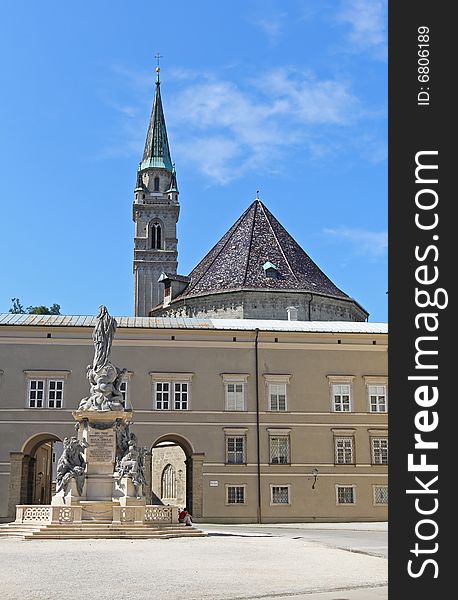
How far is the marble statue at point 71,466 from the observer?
26.7 m

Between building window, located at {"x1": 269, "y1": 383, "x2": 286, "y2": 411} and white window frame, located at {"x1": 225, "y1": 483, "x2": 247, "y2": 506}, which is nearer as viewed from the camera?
white window frame, located at {"x1": 225, "y1": 483, "x2": 247, "y2": 506}

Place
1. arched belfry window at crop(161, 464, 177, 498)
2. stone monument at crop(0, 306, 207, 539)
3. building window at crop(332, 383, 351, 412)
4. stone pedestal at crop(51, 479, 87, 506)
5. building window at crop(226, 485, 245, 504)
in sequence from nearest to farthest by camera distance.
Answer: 1. stone monument at crop(0, 306, 207, 539)
2. stone pedestal at crop(51, 479, 87, 506)
3. building window at crop(226, 485, 245, 504)
4. building window at crop(332, 383, 351, 412)
5. arched belfry window at crop(161, 464, 177, 498)

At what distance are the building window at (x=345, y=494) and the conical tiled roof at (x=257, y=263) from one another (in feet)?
73.9

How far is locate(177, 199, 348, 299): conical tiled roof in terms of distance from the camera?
6569 centimetres

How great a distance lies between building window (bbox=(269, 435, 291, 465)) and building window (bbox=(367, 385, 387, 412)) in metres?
4.78

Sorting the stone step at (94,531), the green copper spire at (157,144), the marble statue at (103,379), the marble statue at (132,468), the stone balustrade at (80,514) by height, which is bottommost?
the stone step at (94,531)

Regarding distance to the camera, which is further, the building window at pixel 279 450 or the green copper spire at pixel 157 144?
the green copper spire at pixel 157 144

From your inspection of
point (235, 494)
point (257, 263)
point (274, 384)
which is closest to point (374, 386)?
point (274, 384)

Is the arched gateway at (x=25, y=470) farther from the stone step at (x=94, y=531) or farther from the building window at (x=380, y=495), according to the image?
the stone step at (x=94, y=531)

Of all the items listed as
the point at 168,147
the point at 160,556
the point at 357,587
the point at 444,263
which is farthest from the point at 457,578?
→ the point at 168,147

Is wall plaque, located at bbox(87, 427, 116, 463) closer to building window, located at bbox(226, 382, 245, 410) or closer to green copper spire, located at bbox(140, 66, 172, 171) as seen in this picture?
building window, located at bbox(226, 382, 245, 410)

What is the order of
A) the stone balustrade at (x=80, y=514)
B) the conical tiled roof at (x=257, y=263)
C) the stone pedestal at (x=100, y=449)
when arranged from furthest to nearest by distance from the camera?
the conical tiled roof at (x=257, y=263), the stone pedestal at (x=100, y=449), the stone balustrade at (x=80, y=514)

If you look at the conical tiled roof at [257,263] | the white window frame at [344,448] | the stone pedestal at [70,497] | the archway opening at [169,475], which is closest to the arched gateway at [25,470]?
the archway opening at [169,475]

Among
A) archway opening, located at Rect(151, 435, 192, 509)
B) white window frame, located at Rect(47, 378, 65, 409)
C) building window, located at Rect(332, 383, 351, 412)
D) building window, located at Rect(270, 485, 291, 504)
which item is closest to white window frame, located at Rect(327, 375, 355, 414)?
building window, located at Rect(332, 383, 351, 412)
